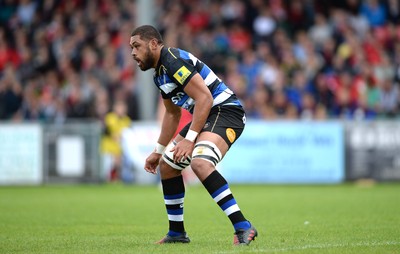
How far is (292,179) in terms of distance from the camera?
19734 mm

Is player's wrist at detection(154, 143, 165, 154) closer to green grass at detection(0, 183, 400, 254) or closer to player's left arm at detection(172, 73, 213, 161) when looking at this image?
player's left arm at detection(172, 73, 213, 161)

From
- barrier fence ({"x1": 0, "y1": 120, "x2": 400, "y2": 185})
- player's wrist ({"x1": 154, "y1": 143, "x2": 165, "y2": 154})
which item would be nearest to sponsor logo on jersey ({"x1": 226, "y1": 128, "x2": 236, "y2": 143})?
player's wrist ({"x1": 154, "y1": 143, "x2": 165, "y2": 154})

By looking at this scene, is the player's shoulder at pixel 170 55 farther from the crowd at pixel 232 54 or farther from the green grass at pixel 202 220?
the crowd at pixel 232 54

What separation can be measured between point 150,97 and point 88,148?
266 centimetres

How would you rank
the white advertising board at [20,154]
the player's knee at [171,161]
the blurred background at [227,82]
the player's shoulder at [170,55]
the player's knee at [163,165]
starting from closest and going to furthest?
1. the player's shoulder at [170,55]
2. the player's knee at [171,161]
3. the player's knee at [163,165]
4. the white advertising board at [20,154]
5. the blurred background at [227,82]

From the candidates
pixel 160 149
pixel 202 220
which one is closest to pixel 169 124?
pixel 160 149

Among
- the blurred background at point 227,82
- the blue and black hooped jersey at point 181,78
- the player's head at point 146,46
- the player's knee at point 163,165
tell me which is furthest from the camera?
the blurred background at point 227,82

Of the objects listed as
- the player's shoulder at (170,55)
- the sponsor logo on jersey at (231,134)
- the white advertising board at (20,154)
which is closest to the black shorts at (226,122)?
the sponsor logo on jersey at (231,134)

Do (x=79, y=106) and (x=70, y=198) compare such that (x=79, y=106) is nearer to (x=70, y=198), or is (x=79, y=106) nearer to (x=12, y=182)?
(x=12, y=182)

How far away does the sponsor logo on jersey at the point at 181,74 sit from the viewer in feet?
25.2

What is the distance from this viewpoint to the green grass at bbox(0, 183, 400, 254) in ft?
25.9

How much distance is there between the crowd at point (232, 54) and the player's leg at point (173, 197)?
1248 cm

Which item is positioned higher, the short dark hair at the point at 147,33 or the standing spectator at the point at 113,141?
the short dark hair at the point at 147,33

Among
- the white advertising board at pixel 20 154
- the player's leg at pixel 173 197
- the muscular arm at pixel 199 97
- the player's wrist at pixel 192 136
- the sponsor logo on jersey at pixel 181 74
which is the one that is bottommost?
the white advertising board at pixel 20 154
